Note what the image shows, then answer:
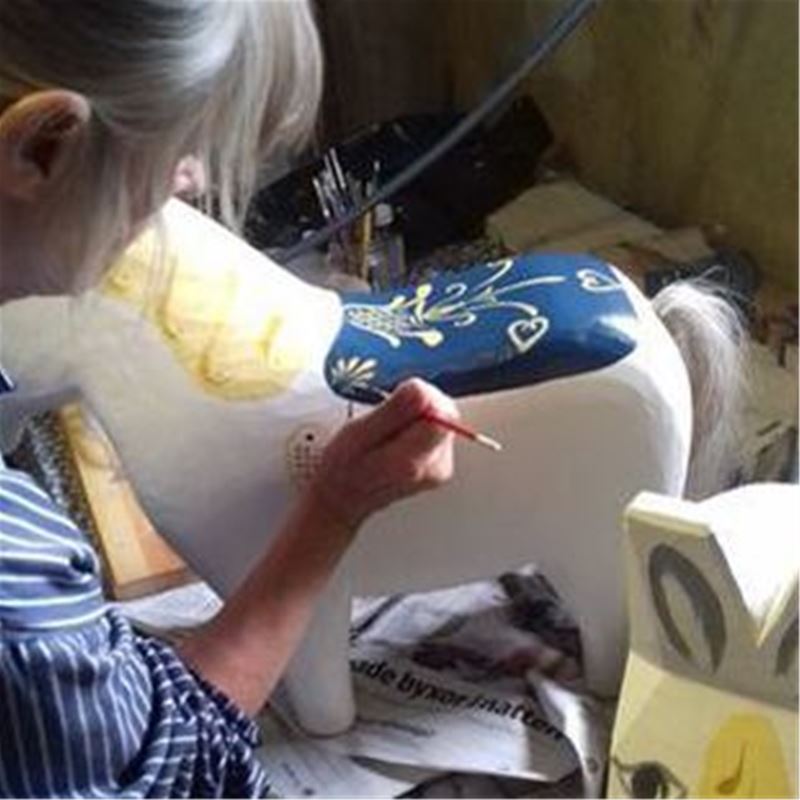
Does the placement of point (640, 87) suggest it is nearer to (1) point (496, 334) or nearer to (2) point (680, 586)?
(1) point (496, 334)

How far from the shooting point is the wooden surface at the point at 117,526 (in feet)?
3.03

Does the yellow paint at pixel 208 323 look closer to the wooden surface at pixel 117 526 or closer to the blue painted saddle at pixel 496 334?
the blue painted saddle at pixel 496 334

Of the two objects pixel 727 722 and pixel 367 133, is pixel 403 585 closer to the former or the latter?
pixel 727 722

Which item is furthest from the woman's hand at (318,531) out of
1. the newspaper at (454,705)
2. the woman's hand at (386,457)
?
the newspaper at (454,705)

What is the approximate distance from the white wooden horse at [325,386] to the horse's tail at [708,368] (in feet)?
0.14

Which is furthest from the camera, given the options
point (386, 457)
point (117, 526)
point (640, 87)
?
point (640, 87)

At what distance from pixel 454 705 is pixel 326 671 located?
8 centimetres

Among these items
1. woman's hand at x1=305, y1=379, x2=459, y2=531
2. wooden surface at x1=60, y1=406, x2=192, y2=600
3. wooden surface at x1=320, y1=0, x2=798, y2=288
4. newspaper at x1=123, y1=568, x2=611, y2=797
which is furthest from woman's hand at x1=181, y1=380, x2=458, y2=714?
wooden surface at x1=320, y1=0, x2=798, y2=288

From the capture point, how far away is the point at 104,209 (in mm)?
520

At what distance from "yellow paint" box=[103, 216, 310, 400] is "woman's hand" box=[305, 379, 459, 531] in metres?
0.05

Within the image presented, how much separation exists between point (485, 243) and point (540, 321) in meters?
0.64

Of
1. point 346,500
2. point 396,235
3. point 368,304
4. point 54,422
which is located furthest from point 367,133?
point 346,500

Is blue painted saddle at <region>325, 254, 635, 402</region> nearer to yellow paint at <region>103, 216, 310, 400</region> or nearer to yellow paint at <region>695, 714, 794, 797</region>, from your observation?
yellow paint at <region>103, 216, 310, 400</region>

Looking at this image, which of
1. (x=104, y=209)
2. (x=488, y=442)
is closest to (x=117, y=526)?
(x=488, y=442)
